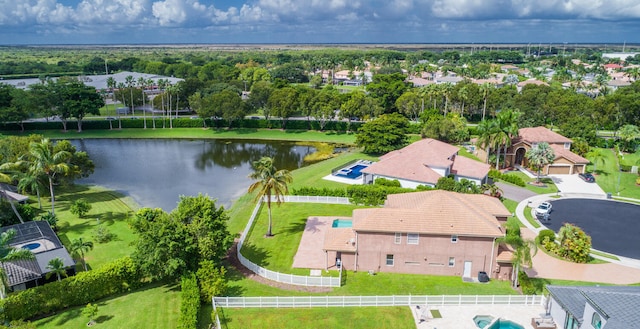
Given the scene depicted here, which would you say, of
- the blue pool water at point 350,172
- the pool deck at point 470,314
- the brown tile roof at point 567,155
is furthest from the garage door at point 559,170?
the pool deck at point 470,314

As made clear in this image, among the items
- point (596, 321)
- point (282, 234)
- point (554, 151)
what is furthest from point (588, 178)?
point (282, 234)

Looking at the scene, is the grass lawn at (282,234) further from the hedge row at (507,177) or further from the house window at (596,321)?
the hedge row at (507,177)

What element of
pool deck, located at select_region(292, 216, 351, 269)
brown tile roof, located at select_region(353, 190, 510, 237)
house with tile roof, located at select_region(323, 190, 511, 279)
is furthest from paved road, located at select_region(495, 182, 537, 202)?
pool deck, located at select_region(292, 216, 351, 269)

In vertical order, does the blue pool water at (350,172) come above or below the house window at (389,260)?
above

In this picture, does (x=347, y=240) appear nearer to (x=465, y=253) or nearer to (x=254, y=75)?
(x=465, y=253)

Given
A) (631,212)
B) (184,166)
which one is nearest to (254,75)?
(184,166)

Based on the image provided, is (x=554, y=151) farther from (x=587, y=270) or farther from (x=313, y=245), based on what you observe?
(x=313, y=245)
